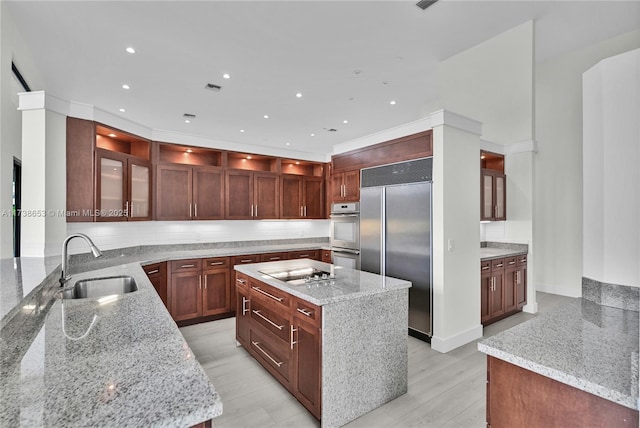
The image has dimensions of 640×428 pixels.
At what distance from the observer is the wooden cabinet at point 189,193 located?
15.3 ft

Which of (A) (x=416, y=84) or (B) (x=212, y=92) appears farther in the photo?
(A) (x=416, y=84)

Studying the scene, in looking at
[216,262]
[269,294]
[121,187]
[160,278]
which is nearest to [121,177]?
[121,187]

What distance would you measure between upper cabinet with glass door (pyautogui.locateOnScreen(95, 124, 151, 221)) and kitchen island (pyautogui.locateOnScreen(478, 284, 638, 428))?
418 cm

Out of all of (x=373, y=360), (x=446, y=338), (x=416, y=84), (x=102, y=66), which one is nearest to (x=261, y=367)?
(x=373, y=360)

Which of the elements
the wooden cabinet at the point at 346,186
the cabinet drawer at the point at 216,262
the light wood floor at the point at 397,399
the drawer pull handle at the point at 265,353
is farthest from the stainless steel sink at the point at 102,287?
the wooden cabinet at the point at 346,186

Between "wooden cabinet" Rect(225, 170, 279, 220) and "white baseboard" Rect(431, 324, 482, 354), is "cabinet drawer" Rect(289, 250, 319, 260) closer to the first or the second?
"wooden cabinet" Rect(225, 170, 279, 220)

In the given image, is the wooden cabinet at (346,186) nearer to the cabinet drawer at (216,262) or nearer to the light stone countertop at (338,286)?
the light stone countertop at (338,286)

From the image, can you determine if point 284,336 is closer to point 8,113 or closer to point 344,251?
point 344,251

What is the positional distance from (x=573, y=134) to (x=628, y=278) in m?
4.92

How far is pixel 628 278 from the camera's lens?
1.53m

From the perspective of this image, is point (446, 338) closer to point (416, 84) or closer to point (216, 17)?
point (416, 84)

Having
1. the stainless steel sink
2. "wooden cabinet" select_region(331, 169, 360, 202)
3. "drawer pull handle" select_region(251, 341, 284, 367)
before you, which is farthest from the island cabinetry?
"wooden cabinet" select_region(331, 169, 360, 202)

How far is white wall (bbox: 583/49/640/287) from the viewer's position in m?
1.41

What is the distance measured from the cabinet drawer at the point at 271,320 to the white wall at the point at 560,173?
4.56 meters
